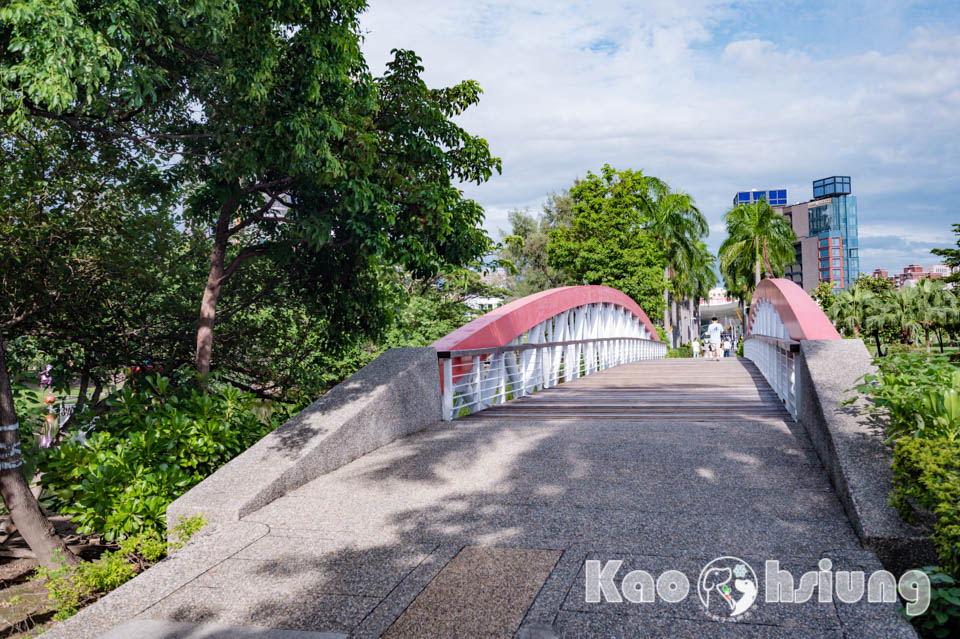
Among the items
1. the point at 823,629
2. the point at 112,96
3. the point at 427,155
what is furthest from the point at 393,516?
the point at 427,155

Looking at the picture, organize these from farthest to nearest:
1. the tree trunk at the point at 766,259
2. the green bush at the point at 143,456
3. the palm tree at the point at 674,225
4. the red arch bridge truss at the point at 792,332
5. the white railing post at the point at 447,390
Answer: the tree trunk at the point at 766,259 → the palm tree at the point at 674,225 → the white railing post at the point at 447,390 → the red arch bridge truss at the point at 792,332 → the green bush at the point at 143,456

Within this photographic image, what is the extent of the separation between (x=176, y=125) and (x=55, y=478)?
400 centimetres

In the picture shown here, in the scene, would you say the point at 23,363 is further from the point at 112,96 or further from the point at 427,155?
the point at 427,155

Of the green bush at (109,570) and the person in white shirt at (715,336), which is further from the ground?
the person in white shirt at (715,336)

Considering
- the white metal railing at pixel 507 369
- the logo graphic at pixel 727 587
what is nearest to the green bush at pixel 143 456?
the white metal railing at pixel 507 369

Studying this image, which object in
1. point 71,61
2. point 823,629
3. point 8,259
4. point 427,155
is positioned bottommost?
point 823,629

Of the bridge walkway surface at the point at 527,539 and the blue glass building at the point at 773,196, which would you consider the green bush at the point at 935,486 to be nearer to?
the bridge walkway surface at the point at 527,539

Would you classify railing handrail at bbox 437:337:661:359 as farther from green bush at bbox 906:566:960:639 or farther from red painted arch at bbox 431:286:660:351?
green bush at bbox 906:566:960:639

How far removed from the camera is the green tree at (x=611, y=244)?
31.9 metres

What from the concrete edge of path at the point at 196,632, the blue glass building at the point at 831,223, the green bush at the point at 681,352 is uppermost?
the blue glass building at the point at 831,223

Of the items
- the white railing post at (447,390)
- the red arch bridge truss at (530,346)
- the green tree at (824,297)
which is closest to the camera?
the white railing post at (447,390)

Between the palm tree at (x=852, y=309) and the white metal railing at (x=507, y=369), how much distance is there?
1621 inches

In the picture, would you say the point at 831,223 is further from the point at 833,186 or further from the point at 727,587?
the point at 727,587

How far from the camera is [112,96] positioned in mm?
6129
